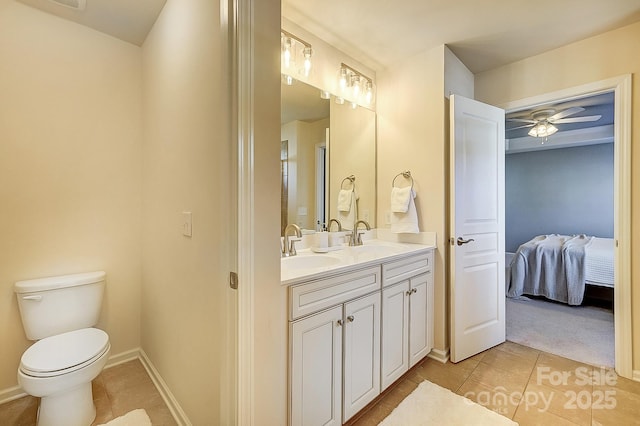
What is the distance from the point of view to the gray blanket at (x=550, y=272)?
3.23 metres

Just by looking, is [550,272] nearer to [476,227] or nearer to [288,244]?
[476,227]

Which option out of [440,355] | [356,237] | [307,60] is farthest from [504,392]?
[307,60]

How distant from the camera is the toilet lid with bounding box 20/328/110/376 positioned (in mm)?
1320

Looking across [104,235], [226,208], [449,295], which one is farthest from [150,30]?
[449,295]

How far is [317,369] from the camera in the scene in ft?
4.18

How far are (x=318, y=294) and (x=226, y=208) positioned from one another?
1.92 feet

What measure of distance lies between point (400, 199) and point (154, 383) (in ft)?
7.15

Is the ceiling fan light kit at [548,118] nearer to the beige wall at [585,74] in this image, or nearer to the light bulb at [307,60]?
the beige wall at [585,74]

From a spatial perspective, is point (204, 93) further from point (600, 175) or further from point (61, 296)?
point (600, 175)

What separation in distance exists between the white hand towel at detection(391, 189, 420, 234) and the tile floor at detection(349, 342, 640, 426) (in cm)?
101

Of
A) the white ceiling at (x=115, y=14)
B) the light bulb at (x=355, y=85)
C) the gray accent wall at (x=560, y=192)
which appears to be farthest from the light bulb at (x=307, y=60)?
the gray accent wall at (x=560, y=192)

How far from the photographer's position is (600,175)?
16.7 ft

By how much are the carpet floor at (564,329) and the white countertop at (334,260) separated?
141 centimetres

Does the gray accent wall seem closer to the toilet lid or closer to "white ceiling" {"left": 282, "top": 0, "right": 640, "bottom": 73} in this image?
"white ceiling" {"left": 282, "top": 0, "right": 640, "bottom": 73}
